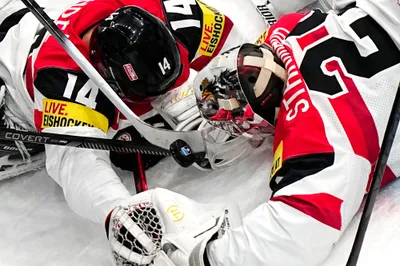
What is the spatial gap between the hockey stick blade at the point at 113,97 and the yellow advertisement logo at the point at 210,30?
251 mm

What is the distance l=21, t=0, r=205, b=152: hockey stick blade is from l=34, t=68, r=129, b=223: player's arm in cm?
8

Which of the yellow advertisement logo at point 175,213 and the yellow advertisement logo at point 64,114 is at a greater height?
the yellow advertisement logo at point 64,114

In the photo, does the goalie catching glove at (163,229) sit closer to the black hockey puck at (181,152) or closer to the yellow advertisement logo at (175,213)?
the yellow advertisement logo at (175,213)

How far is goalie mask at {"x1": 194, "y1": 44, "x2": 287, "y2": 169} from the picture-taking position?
110cm

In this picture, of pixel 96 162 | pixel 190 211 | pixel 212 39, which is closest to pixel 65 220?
pixel 96 162

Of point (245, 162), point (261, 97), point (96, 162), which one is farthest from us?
point (245, 162)

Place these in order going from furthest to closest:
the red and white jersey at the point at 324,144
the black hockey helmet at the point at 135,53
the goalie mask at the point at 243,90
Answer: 1. the black hockey helmet at the point at 135,53
2. the goalie mask at the point at 243,90
3. the red and white jersey at the point at 324,144

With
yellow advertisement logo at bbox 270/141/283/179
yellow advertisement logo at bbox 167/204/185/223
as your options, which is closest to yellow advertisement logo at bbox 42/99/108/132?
yellow advertisement logo at bbox 167/204/185/223

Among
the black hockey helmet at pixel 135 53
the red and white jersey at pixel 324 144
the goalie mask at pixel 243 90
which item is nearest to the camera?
the red and white jersey at pixel 324 144

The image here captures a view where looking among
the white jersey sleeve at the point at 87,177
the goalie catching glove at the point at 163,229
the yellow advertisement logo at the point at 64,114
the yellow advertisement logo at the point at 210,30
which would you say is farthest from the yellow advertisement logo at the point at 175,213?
the yellow advertisement logo at the point at 210,30

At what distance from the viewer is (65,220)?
1.35 meters

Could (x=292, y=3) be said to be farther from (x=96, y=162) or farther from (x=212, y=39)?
(x=96, y=162)

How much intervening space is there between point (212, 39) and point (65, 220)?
478 millimetres

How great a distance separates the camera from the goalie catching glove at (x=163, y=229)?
102 centimetres
